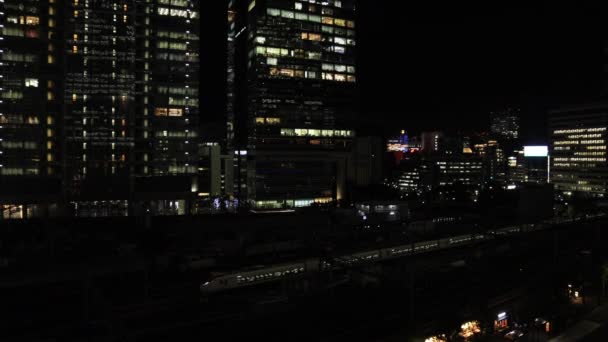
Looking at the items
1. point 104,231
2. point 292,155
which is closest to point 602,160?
point 292,155

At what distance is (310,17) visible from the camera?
4903 cm

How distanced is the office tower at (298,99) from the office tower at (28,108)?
62.6 ft

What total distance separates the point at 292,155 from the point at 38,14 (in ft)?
85.4

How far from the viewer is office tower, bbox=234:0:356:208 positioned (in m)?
47.6

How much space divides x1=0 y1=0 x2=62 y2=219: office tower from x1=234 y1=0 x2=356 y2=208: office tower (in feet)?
62.6

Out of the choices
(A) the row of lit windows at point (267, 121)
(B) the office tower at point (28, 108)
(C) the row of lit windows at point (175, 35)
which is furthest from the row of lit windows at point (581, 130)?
→ (B) the office tower at point (28, 108)

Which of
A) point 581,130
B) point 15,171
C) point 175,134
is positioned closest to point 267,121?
point 175,134

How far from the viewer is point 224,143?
230 feet

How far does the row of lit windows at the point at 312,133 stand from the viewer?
158ft

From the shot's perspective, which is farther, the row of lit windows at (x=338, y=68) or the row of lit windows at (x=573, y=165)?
the row of lit windows at (x=573, y=165)

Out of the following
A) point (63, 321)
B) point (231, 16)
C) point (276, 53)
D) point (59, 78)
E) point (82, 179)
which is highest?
point (231, 16)

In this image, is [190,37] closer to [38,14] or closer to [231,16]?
[38,14]

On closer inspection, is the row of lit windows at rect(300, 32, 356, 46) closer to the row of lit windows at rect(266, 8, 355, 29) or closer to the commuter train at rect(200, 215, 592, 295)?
the row of lit windows at rect(266, 8, 355, 29)

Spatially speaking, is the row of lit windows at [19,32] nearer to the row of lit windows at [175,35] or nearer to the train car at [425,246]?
the row of lit windows at [175,35]
